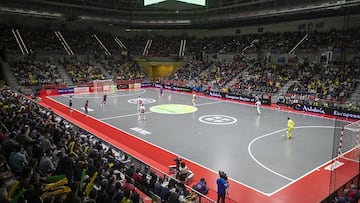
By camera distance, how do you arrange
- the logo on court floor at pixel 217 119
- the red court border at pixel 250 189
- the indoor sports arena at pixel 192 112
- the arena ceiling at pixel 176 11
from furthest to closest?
1. the arena ceiling at pixel 176 11
2. the logo on court floor at pixel 217 119
3. the red court border at pixel 250 189
4. the indoor sports arena at pixel 192 112

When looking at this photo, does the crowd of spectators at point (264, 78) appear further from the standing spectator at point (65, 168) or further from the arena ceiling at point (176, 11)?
the standing spectator at point (65, 168)

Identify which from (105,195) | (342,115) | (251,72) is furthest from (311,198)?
(251,72)

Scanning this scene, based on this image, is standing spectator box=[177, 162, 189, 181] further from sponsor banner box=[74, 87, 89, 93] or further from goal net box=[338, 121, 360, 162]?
sponsor banner box=[74, 87, 89, 93]

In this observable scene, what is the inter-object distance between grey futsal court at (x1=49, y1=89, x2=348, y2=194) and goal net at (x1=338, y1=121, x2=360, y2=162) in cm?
72

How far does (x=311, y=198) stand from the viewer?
34.6ft

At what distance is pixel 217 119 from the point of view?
22922 mm

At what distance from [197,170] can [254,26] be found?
3981cm

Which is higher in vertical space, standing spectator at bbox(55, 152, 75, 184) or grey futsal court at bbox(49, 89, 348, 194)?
standing spectator at bbox(55, 152, 75, 184)

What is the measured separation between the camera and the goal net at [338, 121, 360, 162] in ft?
46.0

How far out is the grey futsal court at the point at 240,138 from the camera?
13.0 m

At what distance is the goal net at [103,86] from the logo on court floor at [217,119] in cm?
2108

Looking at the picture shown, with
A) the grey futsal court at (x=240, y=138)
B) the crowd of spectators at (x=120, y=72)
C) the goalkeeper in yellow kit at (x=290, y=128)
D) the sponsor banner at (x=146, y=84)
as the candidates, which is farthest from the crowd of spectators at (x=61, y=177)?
the crowd of spectators at (x=120, y=72)

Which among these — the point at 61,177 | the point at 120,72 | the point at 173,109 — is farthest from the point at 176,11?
the point at 61,177

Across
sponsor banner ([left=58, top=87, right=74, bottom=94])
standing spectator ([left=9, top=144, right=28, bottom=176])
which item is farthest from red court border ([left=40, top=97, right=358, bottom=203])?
sponsor banner ([left=58, top=87, right=74, bottom=94])
